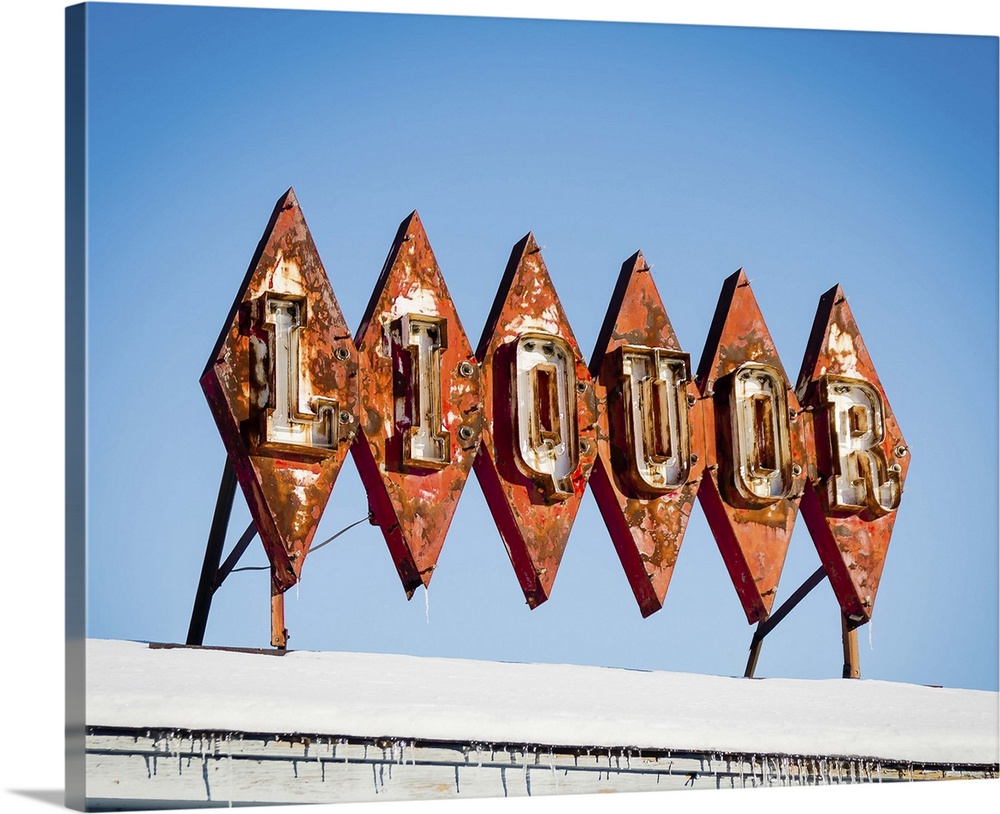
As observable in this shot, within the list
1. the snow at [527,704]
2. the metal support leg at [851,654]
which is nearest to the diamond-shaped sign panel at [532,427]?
the snow at [527,704]

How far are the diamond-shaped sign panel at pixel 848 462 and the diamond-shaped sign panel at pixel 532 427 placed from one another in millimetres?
1128

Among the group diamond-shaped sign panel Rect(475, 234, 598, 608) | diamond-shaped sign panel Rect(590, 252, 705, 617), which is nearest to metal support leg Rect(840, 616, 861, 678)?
diamond-shaped sign panel Rect(590, 252, 705, 617)

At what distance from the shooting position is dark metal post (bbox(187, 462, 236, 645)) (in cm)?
737

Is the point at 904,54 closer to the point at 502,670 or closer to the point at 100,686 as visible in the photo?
the point at 502,670

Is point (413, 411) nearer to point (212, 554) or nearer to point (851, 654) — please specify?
point (212, 554)

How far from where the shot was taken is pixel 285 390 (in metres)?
7.52

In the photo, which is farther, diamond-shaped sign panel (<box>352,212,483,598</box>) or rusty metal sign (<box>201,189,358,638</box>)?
diamond-shaped sign panel (<box>352,212,483,598</box>)

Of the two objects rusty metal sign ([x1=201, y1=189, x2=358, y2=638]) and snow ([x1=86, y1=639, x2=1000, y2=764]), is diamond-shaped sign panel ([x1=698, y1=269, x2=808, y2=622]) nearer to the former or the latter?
snow ([x1=86, y1=639, x2=1000, y2=764])

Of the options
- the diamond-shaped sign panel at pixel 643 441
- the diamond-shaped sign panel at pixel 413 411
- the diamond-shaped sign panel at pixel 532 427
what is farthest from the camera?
the diamond-shaped sign panel at pixel 643 441

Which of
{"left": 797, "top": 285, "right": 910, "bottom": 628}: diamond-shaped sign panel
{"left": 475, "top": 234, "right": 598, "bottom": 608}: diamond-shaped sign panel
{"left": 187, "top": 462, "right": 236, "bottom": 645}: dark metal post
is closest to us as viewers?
{"left": 187, "top": 462, "right": 236, "bottom": 645}: dark metal post

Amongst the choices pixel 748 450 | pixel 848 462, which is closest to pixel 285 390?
pixel 748 450

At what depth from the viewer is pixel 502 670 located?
772 cm

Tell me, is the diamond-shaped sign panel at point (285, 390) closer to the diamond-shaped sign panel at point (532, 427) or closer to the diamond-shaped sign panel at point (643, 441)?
the diamond-shaped sign panel at point (532, 427)

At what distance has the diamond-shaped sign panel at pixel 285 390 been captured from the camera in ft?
24.4
